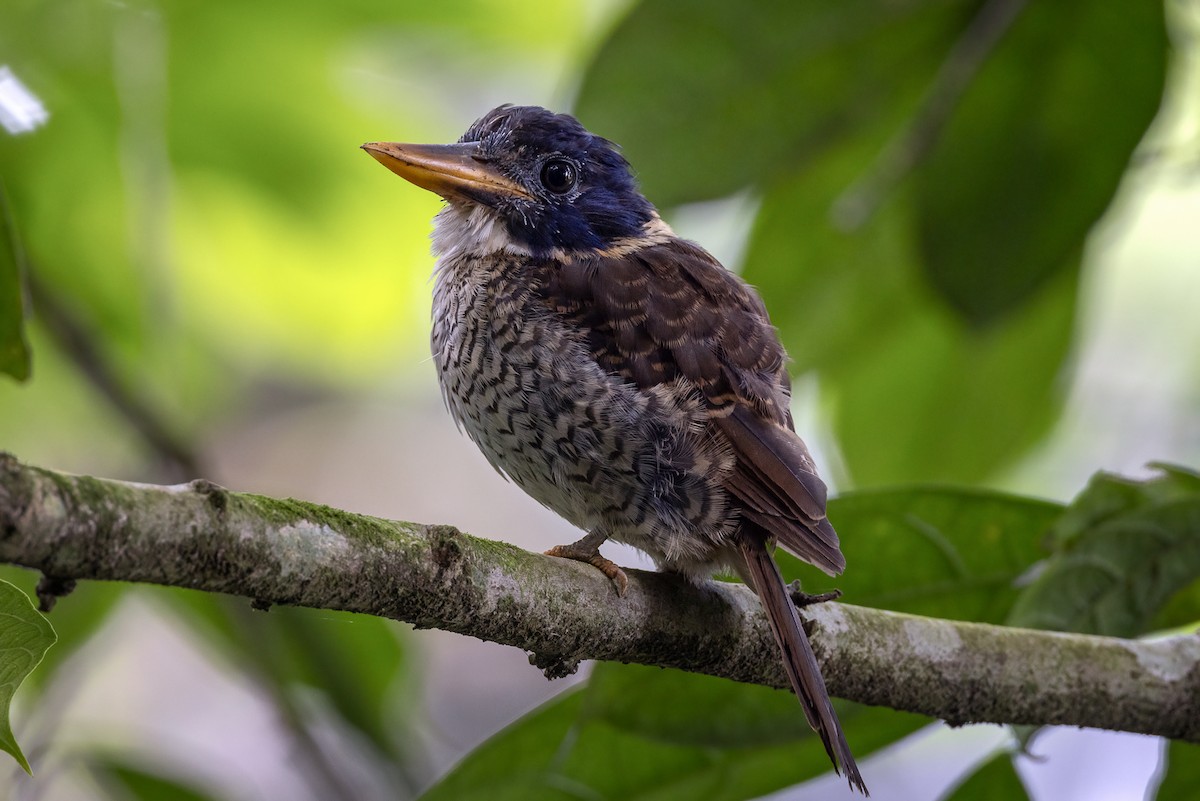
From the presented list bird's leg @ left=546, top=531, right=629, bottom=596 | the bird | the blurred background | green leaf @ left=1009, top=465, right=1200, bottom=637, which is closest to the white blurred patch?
the blurred background

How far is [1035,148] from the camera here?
2508 millimetres

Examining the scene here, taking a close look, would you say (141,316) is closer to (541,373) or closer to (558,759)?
(541,373)

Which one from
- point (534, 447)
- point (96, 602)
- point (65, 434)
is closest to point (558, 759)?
point (534, 447)

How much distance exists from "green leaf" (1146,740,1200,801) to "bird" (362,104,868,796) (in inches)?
25.9

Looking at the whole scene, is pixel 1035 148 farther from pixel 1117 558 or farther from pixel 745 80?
pixel 1117 558

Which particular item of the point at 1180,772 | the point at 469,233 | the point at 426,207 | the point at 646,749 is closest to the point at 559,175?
the point at 469,233

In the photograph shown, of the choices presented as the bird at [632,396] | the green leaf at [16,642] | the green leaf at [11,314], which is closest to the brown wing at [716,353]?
the bird at [632,396]

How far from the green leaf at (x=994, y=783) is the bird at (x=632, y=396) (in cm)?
44

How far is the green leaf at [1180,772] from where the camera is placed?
79.9 inches

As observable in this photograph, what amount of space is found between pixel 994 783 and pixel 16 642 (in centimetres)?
140

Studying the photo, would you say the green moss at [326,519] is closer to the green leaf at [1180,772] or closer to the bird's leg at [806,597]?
the bird's leg at [806,597]

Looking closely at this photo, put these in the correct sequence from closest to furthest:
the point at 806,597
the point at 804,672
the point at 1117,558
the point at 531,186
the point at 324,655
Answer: the point at 804,672
the point at 806,597
the point at 1117,558
the point at 324,655
the point at 531,186

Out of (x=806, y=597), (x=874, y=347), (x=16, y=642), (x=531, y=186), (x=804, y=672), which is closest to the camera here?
(x=16, y=642)

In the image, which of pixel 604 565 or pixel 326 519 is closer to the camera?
pixel 326 519
